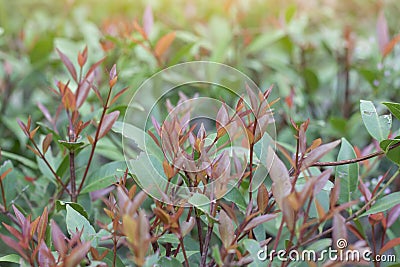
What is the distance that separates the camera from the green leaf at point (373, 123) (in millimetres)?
995

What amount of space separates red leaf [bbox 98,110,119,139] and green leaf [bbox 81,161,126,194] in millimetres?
117

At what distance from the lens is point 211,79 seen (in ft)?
5.45

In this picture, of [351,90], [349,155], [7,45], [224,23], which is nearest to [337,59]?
[351,90]

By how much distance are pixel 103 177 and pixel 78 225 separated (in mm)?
235

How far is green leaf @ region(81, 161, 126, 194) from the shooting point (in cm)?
113

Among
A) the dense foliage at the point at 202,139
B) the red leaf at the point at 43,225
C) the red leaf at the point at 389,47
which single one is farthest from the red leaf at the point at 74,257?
the red leaf at the point at 389,47

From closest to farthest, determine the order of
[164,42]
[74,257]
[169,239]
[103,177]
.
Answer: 1. [74,257]
2. [169,239]
3. [103,177]
4. [164,42]

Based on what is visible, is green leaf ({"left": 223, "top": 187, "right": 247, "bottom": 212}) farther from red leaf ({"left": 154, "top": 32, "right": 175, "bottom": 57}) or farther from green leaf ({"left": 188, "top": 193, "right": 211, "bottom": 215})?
red leaf ({"left": 154, "top": 32, "right": 175, "bottom": 57})

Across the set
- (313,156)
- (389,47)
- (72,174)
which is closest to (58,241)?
(72,174)

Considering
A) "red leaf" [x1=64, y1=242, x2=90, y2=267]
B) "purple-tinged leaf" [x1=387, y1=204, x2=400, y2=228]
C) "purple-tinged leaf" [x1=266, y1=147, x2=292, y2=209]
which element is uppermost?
"purple-tinged leaf" [x1=266, y1=147, x2=292, y2=209]

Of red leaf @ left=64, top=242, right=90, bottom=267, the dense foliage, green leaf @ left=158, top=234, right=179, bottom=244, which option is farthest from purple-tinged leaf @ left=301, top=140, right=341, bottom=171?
red leaf @ left=64, top=242, right=90, bottom=267

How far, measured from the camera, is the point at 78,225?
0.91 meters

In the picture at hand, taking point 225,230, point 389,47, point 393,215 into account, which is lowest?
point 393,215

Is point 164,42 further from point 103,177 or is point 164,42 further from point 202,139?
point 202,139
